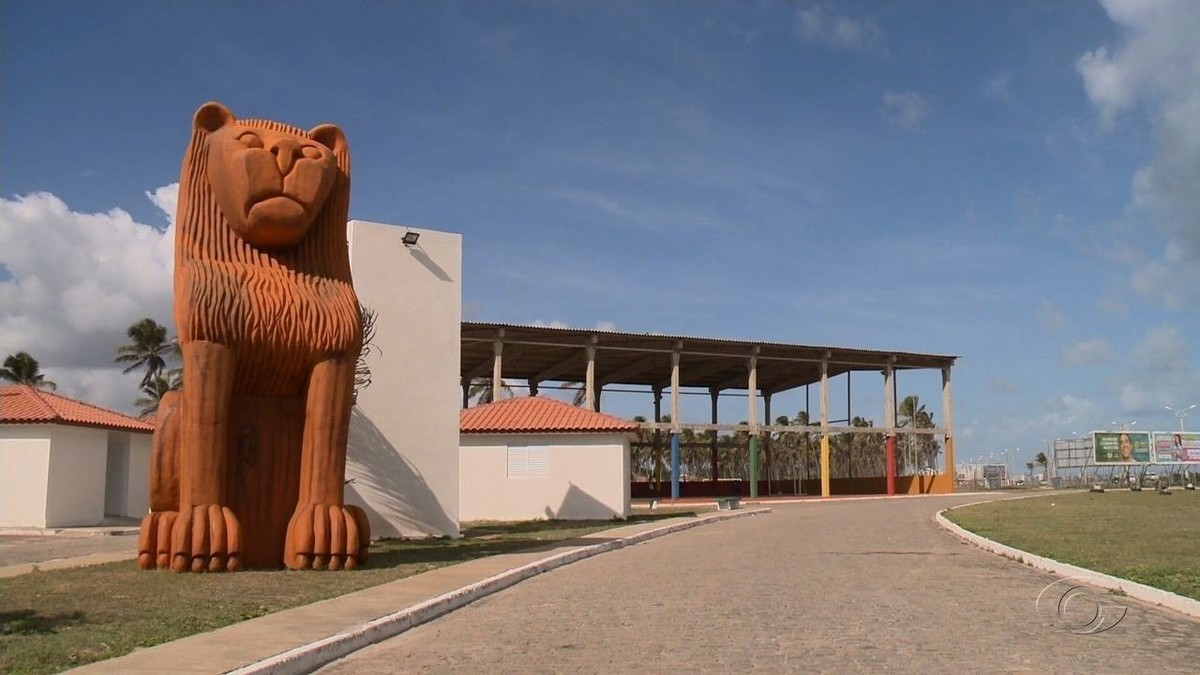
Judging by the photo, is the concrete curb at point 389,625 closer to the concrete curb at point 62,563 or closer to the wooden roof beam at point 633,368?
the concrete curb at point 62,563

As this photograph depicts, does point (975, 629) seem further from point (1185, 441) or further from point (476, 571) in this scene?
point (1185, 441)

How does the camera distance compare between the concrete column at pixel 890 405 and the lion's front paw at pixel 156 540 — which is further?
the concrete column at pixel 890 405

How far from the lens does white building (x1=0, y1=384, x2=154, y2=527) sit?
80.2ft

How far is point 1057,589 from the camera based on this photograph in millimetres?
12055

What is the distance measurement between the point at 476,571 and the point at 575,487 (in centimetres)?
1573

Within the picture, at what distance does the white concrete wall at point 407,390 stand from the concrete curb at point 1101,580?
416 inches

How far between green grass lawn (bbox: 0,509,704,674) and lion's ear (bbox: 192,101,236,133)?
5.66 metres

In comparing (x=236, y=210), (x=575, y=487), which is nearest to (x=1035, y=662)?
(x=236, y=210)

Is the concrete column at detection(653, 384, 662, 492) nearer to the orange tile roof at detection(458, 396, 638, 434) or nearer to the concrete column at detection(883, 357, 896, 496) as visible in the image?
the concrete column at detection(883, 357, 896, 496)

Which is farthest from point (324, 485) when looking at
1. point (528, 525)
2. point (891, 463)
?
point (891, 463)

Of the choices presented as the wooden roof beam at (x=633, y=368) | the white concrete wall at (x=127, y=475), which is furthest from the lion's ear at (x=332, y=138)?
the wooden roof beam at (x=633, y=368)

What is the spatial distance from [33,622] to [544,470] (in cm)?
2090

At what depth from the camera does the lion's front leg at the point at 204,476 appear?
40.1ft

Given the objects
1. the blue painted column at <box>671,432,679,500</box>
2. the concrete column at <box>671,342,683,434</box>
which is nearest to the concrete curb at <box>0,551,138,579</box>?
the blue painted column at <box>671,432,679,500</box>
